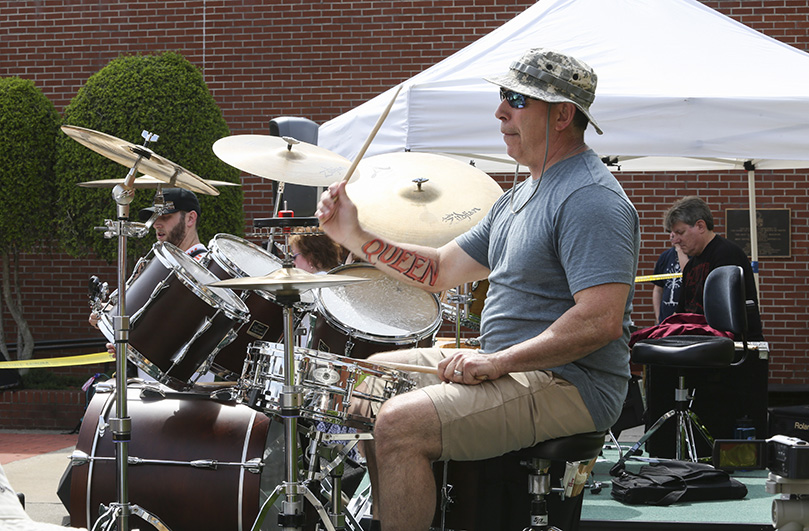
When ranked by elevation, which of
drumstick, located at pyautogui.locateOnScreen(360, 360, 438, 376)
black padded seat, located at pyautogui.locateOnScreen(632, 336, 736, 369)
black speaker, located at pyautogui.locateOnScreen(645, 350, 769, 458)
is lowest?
black speaker, located at pyautogui.locateOnScreen(645, 350, 769, 458)

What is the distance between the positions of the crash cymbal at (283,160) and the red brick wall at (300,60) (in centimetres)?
465

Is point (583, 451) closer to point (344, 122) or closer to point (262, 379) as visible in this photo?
point (262, 379)

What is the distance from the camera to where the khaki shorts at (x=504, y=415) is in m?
2.65

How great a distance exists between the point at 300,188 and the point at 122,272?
2.93m

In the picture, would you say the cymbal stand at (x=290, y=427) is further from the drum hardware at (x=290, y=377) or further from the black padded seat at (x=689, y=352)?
the black padded seat at (x=689, y=352)

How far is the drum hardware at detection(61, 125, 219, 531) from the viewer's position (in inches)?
136

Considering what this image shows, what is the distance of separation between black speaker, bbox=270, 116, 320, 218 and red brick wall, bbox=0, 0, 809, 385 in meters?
2.49

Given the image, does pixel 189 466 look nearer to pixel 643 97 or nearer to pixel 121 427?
pixel 121 427

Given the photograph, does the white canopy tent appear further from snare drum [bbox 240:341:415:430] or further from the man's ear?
snare drum [bbox 240:341:415:430]

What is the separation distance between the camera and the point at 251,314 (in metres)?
3.82

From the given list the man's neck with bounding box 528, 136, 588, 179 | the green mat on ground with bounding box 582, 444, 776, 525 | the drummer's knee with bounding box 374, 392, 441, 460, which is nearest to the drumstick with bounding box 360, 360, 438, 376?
the drummer's knee with bounding box 374, 392, 441, 460

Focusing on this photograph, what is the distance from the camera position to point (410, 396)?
107 inches

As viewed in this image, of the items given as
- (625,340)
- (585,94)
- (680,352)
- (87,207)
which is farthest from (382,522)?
(87,207)

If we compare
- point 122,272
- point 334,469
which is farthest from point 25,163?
point 334,469
